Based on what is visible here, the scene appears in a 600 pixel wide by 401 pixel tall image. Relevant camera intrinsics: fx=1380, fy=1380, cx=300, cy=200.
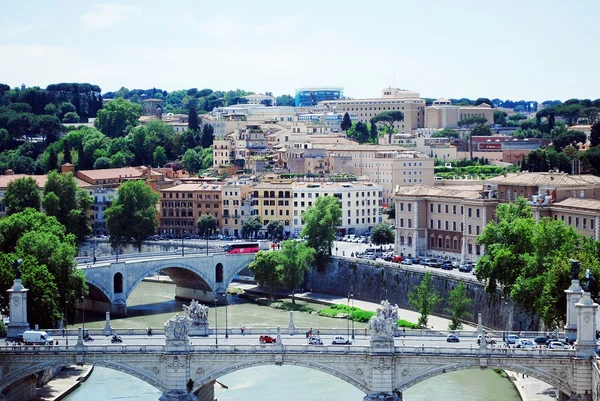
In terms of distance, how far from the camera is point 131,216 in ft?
274

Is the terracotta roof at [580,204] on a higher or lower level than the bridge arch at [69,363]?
higher

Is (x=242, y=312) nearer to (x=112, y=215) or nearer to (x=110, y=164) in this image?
(x=112, y=215)

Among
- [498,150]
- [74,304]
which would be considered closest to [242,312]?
[74,304]

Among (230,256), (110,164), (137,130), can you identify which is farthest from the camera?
(137,130)

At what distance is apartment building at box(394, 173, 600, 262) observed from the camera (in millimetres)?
64312

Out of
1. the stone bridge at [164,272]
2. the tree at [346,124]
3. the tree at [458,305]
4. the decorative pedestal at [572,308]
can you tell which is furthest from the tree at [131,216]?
the tree at [346,124]

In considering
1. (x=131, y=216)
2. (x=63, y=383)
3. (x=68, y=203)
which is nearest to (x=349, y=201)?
(x=131, y=216)

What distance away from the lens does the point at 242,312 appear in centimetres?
6469

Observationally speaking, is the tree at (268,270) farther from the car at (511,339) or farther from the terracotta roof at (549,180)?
the car at (511,339)

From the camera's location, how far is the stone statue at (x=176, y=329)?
134 ft

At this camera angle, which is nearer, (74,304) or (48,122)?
(74,304)

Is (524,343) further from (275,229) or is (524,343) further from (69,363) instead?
(275,229)

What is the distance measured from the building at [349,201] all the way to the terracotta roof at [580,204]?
2262 centimetres

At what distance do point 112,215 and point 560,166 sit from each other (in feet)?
92.4
